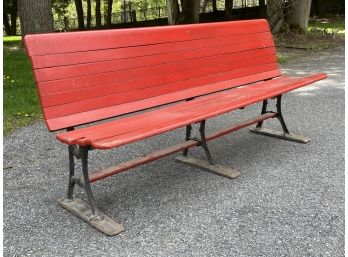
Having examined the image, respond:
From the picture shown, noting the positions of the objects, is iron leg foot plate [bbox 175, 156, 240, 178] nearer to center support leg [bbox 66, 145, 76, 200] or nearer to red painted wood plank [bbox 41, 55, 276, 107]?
red painted wood plank [bbox 41, 55, 276, 107]

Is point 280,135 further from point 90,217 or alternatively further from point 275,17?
point 275,17

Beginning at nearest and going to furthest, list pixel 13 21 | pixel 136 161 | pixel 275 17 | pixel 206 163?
pixel 136 161, pixel 206 163, pixel 275 17, pixel 13 21

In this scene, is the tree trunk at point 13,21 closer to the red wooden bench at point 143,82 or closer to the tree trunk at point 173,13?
the tree trunk at point 173,13

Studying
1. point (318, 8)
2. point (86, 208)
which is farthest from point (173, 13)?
point (86, 208)

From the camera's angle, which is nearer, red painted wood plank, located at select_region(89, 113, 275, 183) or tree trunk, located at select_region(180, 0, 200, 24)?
red painted wood plank, located at select_region(89, 113, 275, 183)

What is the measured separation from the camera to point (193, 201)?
3.33 meters

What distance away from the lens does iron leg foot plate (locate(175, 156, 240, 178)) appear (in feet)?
12.4

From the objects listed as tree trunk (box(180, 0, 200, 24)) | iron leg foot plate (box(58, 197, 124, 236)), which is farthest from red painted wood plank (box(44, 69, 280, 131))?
tree trunk (box(180, 0, 200, 24))

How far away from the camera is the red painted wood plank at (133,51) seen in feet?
10.3

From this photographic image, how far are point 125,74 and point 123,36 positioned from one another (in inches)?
11.2

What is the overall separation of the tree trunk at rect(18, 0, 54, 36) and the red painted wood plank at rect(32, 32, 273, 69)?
460 centimetres

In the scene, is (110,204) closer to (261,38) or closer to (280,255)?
(280,255)

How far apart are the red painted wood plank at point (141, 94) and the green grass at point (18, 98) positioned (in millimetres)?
2007

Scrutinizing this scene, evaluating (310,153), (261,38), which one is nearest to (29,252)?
Answer: (310,153)
